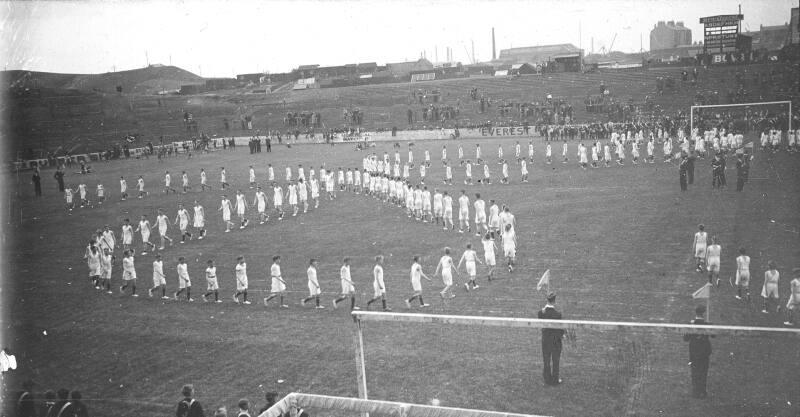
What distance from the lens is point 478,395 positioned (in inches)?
379

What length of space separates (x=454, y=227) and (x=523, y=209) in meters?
3.08

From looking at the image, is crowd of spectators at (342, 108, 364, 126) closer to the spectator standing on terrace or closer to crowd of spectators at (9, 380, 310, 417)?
the spectator standing on terrace

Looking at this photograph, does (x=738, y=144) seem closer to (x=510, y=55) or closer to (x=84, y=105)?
(x=84, y=105)

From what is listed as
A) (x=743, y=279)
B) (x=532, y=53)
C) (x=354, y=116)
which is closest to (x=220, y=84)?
(x=354, y=116)

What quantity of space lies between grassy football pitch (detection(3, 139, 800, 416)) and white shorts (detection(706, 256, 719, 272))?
51cm

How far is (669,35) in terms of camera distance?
110062 millimetres

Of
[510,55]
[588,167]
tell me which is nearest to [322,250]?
[588,167]

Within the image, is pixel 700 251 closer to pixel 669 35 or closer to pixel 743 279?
pixel 743 279

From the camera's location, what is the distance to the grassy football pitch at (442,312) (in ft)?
32.0

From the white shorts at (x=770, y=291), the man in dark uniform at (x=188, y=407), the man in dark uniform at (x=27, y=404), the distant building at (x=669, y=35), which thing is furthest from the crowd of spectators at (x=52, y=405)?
the distant building at (x=669, y=35)

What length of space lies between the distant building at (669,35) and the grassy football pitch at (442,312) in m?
90.0

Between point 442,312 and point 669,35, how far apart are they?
112m

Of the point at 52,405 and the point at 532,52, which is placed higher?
the point at 532,52

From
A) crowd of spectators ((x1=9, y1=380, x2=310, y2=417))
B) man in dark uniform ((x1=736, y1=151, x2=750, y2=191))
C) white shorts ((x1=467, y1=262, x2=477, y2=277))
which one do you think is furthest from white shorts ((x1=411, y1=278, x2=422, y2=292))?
man in dark uniform ((x1=736, y1=151, x2=750, y2=191))
